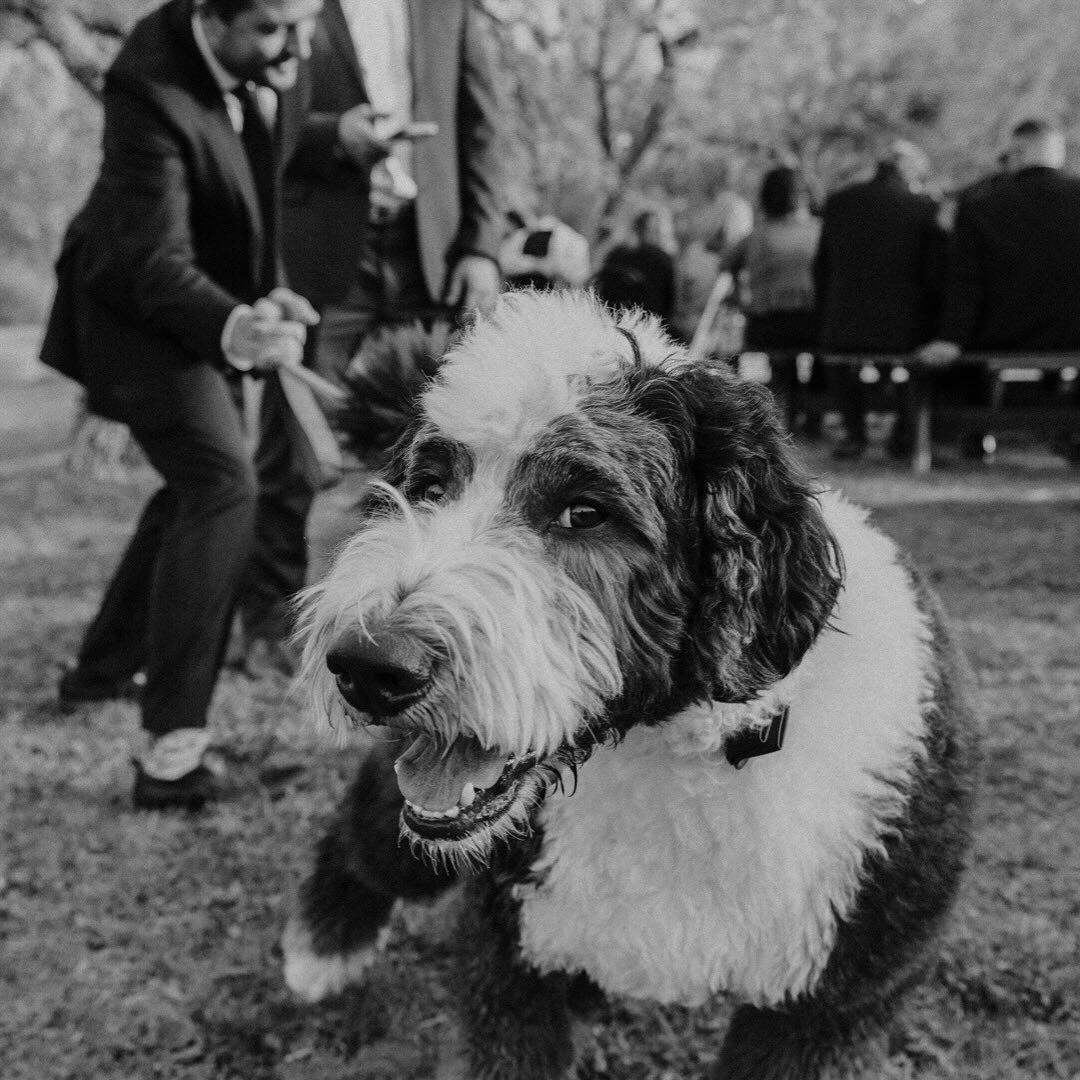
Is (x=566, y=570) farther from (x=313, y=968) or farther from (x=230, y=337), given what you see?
(x=230, y=337)

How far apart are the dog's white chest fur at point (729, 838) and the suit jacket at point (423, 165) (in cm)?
236

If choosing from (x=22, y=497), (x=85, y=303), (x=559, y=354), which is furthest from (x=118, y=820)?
(x=22, y=497)

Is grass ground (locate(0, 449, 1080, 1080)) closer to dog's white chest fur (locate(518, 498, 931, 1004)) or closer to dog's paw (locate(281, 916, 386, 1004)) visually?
dog's paw (locate(281, 916, 386, 1004))

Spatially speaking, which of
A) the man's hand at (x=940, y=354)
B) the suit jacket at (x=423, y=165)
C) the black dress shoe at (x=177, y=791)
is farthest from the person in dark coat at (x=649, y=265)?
the black dress shoe at (x=177, y=791)

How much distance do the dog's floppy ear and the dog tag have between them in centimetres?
8

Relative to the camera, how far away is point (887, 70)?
950 inches

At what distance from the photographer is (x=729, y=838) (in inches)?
72.6

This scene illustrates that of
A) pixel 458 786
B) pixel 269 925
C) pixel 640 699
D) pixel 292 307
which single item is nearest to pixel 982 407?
pixel 292 307

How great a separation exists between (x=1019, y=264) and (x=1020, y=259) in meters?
0.04

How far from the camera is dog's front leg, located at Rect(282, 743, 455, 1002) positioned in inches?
92.1

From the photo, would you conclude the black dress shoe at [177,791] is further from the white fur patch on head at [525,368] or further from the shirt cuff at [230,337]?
the white fur patch on head at [525,368]

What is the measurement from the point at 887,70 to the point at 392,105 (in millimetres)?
23114

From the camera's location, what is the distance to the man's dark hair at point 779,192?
933 centimetres

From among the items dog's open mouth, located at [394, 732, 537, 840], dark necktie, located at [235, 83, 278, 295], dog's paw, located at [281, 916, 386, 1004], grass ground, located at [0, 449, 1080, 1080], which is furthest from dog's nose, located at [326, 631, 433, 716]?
dark necktie, located at [235, 83, 278, 295]
